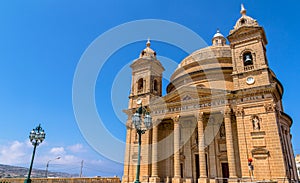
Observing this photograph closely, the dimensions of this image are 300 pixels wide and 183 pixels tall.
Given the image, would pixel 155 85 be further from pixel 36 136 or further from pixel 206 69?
pixel 36 136

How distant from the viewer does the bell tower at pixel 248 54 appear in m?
19.4

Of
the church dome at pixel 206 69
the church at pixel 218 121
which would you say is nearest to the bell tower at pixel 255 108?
the church at pixel 218 121

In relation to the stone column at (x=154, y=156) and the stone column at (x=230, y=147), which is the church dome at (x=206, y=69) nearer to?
the stone column at (x=230, y=147)

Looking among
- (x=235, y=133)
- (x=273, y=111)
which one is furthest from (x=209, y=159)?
(x=273, y=111)

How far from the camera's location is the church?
57.0 ft

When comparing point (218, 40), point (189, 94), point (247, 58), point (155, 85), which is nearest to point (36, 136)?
point (189, 94)

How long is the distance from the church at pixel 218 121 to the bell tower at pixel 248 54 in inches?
3.2

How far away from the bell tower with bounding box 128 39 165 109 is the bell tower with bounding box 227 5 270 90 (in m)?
9.61

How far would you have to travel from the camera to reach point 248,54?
21.2m

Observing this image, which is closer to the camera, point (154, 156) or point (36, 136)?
point (36, 136)

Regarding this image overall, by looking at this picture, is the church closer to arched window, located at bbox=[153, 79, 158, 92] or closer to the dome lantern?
arched window, located at bbox=[153, 79, 158, 92]

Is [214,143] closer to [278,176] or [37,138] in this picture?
[278,176]

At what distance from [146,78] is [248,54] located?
11588 mm

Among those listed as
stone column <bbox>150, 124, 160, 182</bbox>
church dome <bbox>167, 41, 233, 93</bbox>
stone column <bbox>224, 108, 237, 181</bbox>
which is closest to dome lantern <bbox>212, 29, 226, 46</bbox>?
church dome <bbox>167, 41, 233, 93</bbox>
